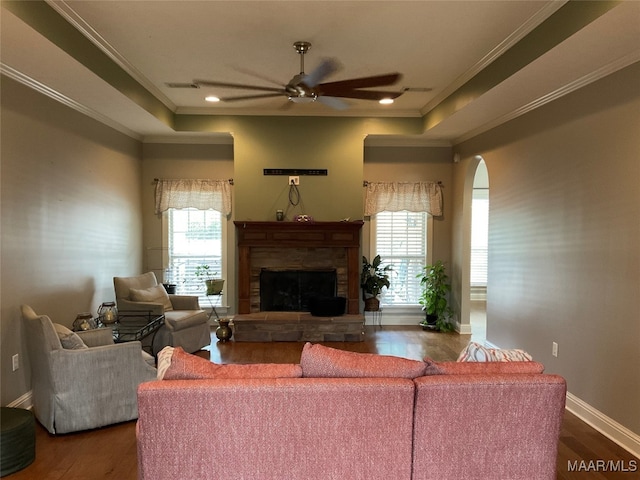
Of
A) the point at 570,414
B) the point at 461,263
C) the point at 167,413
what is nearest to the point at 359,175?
the point at 461,263

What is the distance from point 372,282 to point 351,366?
403 centimetres

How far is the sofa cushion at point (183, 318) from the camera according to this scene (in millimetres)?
4734

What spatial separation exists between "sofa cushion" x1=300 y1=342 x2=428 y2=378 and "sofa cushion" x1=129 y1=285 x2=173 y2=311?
3206mm

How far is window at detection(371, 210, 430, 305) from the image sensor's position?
652cm

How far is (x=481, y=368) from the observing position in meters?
2.14

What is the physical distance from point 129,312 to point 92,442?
1.90 meters

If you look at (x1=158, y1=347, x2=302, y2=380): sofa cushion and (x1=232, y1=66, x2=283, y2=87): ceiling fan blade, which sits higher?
(x1=232, y1=66, x2=283, y2=87): ceiling fan blade

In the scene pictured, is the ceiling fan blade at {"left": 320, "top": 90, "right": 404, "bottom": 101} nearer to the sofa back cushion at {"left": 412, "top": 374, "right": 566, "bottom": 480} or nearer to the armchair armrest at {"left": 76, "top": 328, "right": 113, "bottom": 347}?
the sofa back cushion at {"left": 412, "top": 374, "right": 566, "bottom": 480}

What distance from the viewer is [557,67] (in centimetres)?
314

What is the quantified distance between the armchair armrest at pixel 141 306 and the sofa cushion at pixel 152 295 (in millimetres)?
92

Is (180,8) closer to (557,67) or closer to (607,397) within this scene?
(557,67)

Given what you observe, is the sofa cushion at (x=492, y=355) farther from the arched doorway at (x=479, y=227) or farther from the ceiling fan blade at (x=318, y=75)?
the arched doorway at (x=479, y=227)

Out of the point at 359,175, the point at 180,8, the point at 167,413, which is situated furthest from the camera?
the point at 359,175
